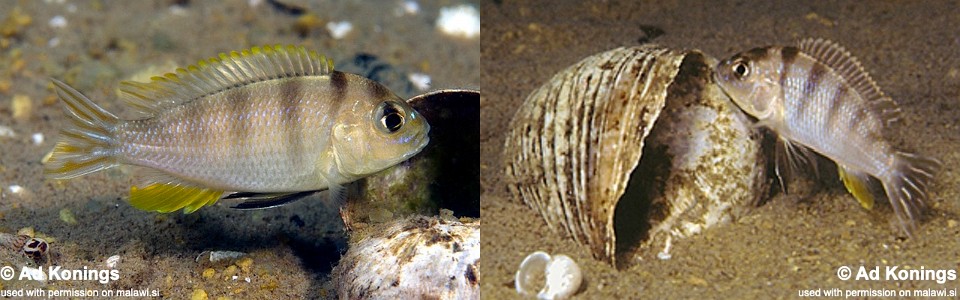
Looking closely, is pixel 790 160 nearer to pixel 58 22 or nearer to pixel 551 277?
pixel 551 277

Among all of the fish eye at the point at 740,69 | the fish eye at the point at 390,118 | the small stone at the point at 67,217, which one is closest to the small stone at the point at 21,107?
the small stone at the point at 67,217

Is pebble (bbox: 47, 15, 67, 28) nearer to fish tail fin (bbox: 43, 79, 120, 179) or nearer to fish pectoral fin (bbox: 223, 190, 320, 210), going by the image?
fish tail fin (bbox: 43, 79, 120, 179)

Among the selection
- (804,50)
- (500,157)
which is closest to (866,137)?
(804,50)

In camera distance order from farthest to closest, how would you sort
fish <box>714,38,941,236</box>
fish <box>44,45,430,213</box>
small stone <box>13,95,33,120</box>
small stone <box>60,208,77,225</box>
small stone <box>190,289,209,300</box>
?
1. small stone <box>13,95,33,120</box>
2. small stone <box>60,208,77,225</box>
3. fish <box>714,38,941,236</box>
4. small stone <box>190,289,209,300</box>
5. fish <box>44,45,430,213</box>

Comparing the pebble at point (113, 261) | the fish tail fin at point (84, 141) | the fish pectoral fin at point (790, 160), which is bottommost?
the pebble at point (113, 261)

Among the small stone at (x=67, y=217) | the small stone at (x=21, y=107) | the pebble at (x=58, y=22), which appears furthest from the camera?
the pebble at (x=58, y=22)

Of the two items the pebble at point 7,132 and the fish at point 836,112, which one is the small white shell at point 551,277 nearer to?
the fish at point 836,112

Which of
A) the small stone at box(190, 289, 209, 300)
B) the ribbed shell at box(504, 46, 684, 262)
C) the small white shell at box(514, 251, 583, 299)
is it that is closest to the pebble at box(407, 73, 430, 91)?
the ribbed shell at box(504, 46, 684, 262)

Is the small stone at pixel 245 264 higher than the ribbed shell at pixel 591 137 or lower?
lower
